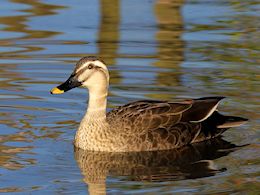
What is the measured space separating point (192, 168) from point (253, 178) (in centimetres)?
95

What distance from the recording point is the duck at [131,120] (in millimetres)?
12719

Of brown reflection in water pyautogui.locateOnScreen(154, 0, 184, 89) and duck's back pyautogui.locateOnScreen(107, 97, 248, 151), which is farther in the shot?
brown reflection in water pyautogui.locateOnScreen(154, 0, 184, 89)

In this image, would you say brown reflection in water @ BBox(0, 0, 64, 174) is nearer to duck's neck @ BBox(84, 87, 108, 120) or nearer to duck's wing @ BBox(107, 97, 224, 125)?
duck's neck @ BBox(84, 87, 108, 120)

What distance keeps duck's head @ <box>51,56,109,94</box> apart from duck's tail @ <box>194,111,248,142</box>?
135 centimetres

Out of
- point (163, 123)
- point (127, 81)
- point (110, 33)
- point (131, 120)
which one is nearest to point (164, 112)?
point (163, 123)

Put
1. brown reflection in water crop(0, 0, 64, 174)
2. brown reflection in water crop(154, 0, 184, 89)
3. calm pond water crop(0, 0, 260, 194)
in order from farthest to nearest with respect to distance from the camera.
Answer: brown reflection in water crop(154, 0, 184, 89) < brown reflection in water crop(0, 0, 64, 174) < calm pond water crop(0, 0, 260, 194)

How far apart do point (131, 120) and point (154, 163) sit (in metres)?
0.76

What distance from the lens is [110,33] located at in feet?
61.4

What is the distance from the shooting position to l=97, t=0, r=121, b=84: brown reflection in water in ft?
55.5

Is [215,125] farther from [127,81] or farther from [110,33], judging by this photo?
[110,33]

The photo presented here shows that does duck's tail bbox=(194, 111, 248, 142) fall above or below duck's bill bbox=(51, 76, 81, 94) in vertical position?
below

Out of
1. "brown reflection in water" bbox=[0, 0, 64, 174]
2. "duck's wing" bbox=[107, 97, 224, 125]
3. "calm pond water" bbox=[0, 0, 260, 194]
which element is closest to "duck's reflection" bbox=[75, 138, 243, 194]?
"calm pond water" bbox=[0, 0, 260, 194]

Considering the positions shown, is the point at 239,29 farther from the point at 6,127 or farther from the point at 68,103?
the point at 6,127

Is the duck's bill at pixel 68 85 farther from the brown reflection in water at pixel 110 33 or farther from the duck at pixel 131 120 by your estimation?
the brown reflection in water at pixel 110 33
